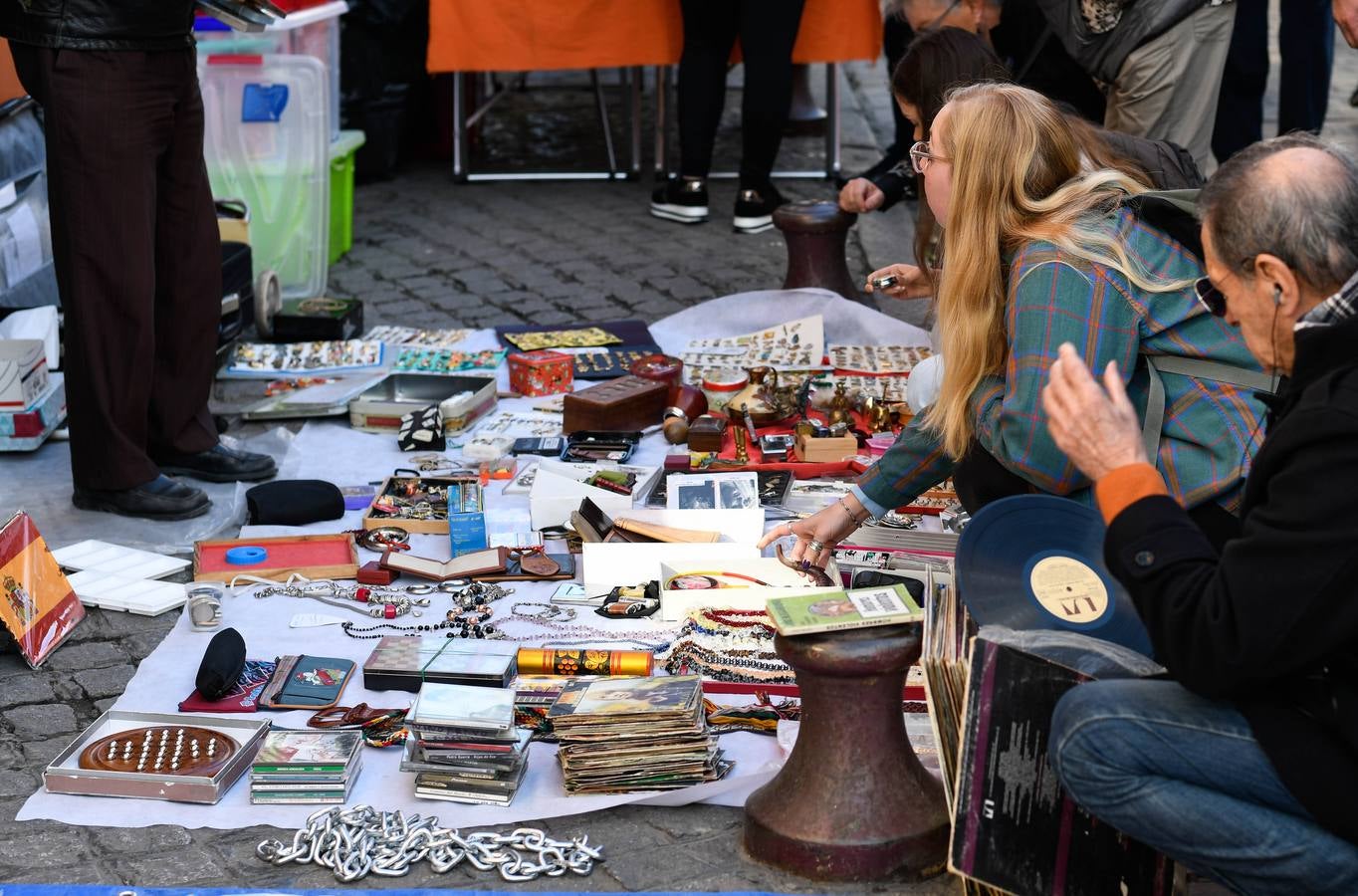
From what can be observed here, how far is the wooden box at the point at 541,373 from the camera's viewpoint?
16.1 feet

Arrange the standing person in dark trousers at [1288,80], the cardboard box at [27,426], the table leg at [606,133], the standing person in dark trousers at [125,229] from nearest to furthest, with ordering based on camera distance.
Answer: the standing person in dark trousers at [125,229]
the cardboard box at [27,426]
the standing person in dark trousers at [1288,80]
the table leg at [606,133]

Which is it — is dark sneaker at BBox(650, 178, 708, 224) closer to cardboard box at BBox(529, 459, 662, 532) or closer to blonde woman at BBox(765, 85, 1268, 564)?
cardboard box at BBox(529, 459, 662, 532)

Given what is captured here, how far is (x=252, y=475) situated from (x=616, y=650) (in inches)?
60.9

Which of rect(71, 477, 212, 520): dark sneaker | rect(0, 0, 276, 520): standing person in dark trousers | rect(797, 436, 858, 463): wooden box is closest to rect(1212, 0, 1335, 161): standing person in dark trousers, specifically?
rect(797, 436, 858, 463): wooden box

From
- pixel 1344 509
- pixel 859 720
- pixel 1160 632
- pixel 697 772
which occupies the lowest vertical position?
pixel 697 772

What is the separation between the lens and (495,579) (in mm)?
3613

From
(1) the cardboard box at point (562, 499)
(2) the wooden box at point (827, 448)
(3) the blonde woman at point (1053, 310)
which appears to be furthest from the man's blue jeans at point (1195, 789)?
(2) the wooden box at point (827, 448)

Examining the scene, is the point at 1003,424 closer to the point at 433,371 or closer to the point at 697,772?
the point at 697,772

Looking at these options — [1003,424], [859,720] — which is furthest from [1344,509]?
[1003,424]

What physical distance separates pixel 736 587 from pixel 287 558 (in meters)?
1.08

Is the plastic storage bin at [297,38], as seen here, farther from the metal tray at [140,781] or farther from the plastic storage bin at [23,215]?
the metal tray at [140,781]

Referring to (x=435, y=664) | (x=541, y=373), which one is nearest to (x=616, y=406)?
(x=541, y=373)

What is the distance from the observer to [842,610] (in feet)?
7.91

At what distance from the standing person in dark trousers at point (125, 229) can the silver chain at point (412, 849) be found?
165cm
